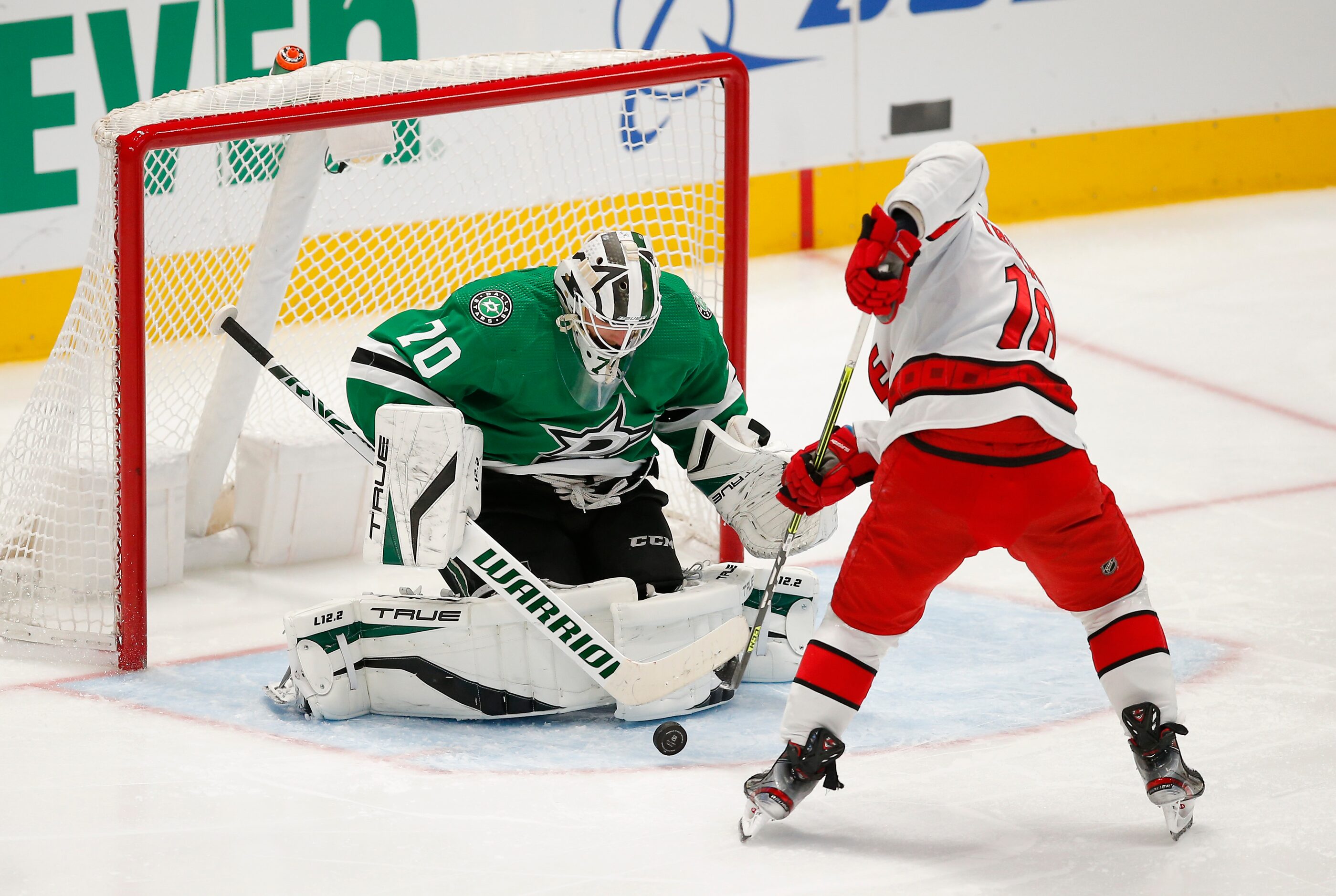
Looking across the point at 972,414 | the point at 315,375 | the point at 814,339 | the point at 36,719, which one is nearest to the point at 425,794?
the point at 36,719

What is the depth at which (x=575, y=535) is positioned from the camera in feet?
11.2

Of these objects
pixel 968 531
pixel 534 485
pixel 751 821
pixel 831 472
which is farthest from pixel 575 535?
pixel 968 531

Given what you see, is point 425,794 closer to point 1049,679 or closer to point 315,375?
point 1049,679

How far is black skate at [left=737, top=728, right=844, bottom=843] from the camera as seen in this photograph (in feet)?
9.03

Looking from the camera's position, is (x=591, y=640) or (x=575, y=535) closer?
(x=591, y=640)

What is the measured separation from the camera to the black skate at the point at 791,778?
9.03 ft

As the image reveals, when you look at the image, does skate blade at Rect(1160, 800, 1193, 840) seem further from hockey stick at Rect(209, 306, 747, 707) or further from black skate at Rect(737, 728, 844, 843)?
hockey stick at Rect(209, 306, 747, 707)

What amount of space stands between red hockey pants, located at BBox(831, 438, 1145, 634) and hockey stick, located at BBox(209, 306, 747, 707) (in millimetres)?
478

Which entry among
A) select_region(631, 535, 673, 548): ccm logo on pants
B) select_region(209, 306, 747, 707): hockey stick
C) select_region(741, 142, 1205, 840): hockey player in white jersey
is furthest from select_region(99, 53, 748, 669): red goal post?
select_region(741, 142, 1205, 840): hockey player in white jersey

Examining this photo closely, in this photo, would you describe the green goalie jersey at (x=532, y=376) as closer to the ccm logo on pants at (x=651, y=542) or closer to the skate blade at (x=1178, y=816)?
the ccm logo on pants at (x=651, y=542)

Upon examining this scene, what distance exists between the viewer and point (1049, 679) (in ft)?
11.4

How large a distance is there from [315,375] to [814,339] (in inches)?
72.4

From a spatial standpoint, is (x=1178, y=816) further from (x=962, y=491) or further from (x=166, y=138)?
(x=166, y=138)

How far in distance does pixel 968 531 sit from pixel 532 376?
0.86m
